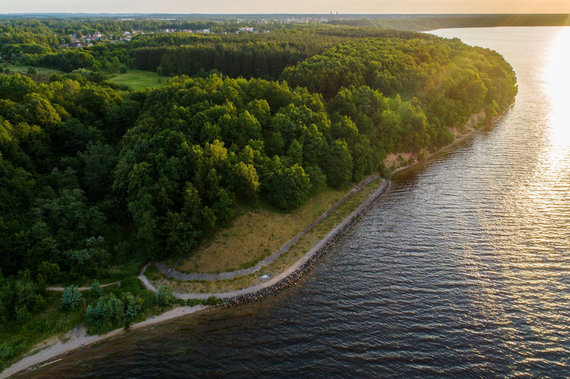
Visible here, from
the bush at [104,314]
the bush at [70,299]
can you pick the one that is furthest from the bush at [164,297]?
the bush at [70,299]

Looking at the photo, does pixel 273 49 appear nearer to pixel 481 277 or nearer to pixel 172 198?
pixel 172 198

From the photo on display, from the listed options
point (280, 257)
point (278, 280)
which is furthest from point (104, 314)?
point (280, 257)

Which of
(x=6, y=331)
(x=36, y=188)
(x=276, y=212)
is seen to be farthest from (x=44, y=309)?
(x=276, y=212)

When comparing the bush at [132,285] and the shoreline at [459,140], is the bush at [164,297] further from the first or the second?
the shoreline at [459,140]

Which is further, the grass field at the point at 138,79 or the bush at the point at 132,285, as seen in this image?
the grass field at the point at 138,79

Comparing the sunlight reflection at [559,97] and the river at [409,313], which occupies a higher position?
the sunlight reflection at [559,97]

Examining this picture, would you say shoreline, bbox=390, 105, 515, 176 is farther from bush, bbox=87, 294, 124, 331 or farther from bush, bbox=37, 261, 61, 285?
bush, bbox=37, 261, 61, 285

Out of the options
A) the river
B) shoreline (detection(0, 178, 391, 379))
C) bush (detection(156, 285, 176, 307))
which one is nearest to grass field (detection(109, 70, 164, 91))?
shoreline (detection(0, 178, 391, 379))
